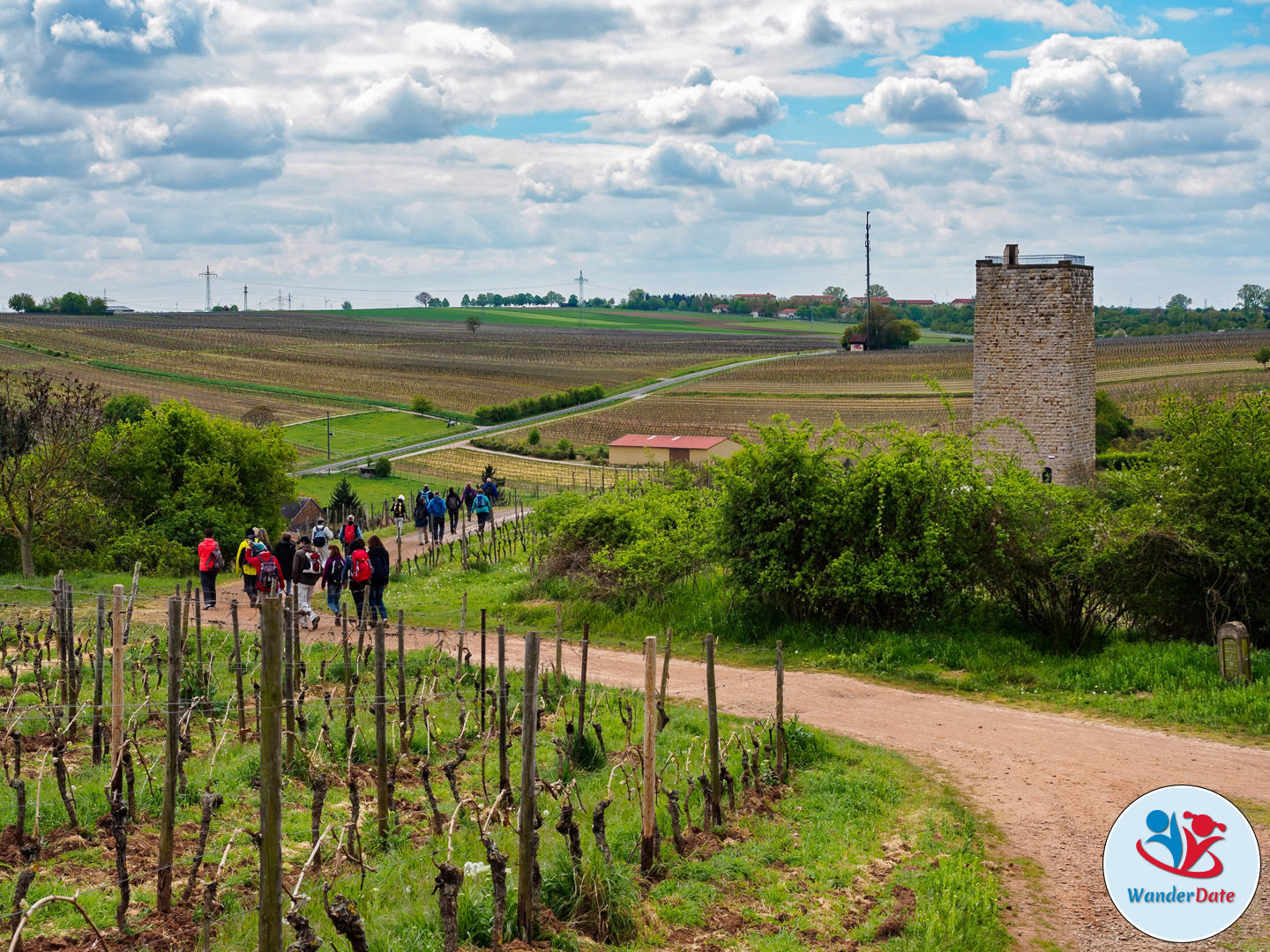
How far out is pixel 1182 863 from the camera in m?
7.82

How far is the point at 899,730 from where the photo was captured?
1348 centimetres

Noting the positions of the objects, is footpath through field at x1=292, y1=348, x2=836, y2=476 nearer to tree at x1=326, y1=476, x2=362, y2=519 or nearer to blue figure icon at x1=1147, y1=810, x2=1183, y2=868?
tree at x1=326, y1=476, x2=362, y2=519

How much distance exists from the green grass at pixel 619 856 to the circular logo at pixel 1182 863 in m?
1.12

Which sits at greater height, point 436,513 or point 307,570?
point 307,570

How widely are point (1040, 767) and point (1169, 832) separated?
422cm

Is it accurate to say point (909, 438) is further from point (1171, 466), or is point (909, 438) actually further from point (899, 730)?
point (899, 730)

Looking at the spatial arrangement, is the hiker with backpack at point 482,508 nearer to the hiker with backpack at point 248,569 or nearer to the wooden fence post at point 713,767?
the hiker with backpack at point 248,569

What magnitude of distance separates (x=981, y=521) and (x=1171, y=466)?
2.77 metres

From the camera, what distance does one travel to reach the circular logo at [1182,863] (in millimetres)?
7793

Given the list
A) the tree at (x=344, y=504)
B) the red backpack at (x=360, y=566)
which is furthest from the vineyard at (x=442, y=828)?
the tree at (x=344, y=504)

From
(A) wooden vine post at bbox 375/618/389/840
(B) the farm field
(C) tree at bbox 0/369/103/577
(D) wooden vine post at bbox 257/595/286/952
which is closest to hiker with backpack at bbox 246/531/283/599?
(C) tree at bbox 0/369/103/577

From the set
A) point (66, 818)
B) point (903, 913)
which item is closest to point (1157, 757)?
point (903, 913)

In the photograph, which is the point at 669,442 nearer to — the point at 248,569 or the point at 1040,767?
the point at 248,569

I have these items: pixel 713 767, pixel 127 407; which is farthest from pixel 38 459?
pixel 127 407
